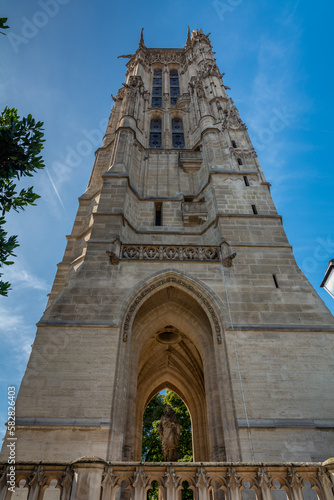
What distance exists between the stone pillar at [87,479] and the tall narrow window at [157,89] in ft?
66.4

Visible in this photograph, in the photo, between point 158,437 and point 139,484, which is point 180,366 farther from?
point 158,437

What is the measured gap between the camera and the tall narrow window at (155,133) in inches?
709

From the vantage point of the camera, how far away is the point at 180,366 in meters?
13.5

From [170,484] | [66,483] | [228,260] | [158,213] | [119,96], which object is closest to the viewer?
[66,483]

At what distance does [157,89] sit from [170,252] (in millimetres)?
16143

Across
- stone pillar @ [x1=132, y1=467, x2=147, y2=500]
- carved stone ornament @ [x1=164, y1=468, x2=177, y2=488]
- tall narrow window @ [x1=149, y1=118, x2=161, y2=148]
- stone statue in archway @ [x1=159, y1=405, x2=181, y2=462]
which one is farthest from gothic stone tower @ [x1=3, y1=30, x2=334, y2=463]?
carved stone ornament @ [x1=164, y1=468, x2=177, y2=488]

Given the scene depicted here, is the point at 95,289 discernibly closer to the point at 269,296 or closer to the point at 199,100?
the point at 269,296

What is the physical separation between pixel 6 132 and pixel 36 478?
5.39 m

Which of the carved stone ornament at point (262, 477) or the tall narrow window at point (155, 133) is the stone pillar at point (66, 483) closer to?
the carved stone ornament at point (262, 477)

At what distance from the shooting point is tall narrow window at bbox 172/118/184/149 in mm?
18145

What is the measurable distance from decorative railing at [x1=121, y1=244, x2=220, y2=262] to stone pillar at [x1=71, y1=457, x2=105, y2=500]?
6658mm

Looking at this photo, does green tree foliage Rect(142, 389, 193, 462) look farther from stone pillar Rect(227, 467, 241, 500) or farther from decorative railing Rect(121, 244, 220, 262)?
stone pillar Rect(227, 467, 241, 500)

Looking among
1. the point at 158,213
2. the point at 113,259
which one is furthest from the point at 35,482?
the point at 158,213

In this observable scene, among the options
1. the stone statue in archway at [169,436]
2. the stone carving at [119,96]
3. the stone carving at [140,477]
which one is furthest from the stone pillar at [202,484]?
the stone carving at [119,96]
